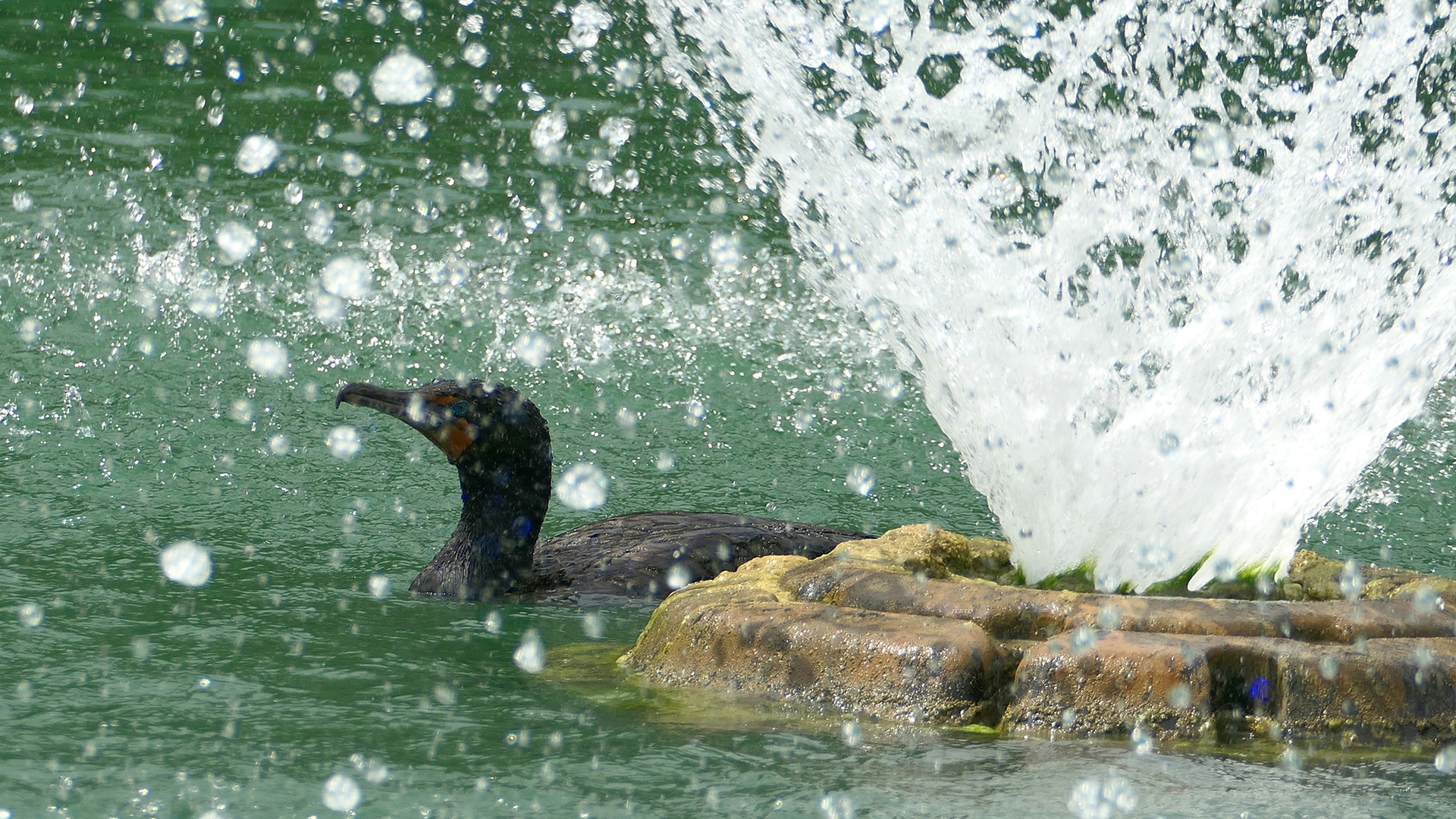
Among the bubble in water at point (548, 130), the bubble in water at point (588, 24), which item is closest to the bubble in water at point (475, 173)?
the bubble in water at point (548, 130)

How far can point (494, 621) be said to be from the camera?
532 cm

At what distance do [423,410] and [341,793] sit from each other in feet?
8.48

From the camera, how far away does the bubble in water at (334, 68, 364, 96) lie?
14.6m

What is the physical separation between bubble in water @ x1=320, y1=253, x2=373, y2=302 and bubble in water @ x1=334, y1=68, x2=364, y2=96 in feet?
12.8

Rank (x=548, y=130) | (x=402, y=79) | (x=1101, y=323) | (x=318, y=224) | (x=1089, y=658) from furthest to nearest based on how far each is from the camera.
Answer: (x=402, y=79) < (x=548, y=130) < (x=318, y=224) < (x=1101, y=323) < (x=1089, y=658)

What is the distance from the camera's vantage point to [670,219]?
12.5 meters

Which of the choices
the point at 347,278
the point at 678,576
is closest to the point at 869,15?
the point at 347,278

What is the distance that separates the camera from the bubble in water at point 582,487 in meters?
8.04

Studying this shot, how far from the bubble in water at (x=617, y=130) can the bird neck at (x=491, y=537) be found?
8425 mm

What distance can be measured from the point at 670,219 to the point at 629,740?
9.18 metres

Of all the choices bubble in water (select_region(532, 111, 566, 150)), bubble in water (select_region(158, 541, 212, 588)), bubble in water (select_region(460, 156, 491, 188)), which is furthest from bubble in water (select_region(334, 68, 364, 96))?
bubble in water (select_region(158, 541, 212, 588))

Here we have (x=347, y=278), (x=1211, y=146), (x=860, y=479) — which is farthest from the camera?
(x=1211, y=146)

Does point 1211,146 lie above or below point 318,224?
above

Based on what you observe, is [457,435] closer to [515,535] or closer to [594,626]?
[515,535]
